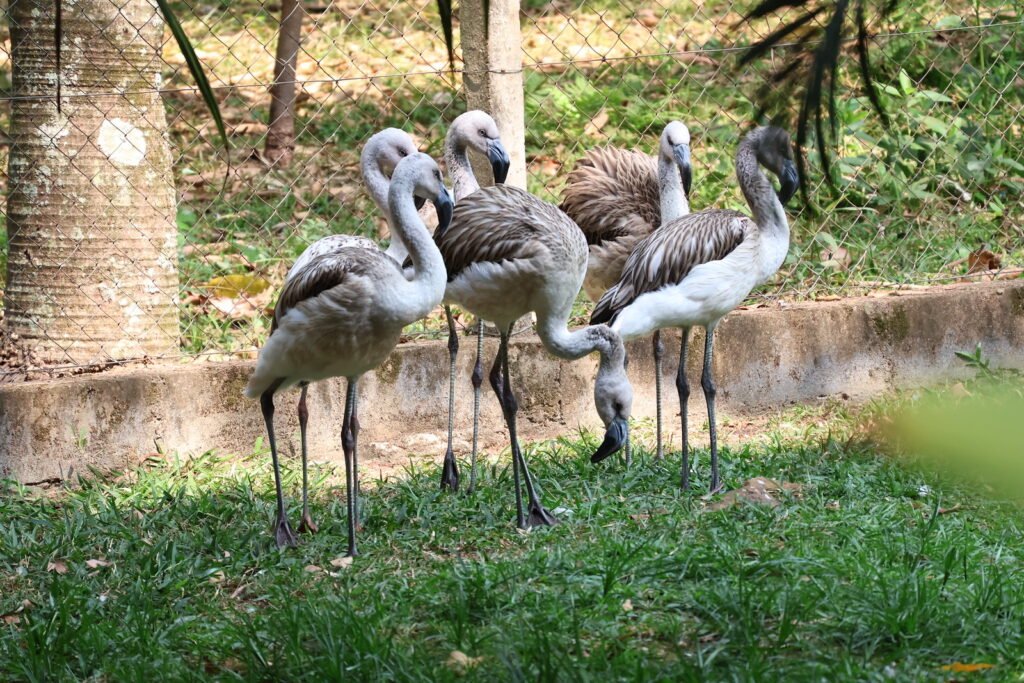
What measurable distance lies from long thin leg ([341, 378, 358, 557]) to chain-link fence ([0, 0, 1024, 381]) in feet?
3.41

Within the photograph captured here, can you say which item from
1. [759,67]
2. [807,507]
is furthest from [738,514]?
[759,67]

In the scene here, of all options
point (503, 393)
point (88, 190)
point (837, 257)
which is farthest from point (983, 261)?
point (88, 190)

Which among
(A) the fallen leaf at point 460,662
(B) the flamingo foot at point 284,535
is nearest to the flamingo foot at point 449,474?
(B) the flamingo foot at point 284,535

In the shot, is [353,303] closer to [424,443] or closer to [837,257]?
[424,443]

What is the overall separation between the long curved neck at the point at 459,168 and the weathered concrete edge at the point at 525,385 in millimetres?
868

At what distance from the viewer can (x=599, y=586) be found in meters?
3.63

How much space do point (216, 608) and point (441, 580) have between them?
0.72 metres

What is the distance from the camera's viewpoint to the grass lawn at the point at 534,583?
125 inches

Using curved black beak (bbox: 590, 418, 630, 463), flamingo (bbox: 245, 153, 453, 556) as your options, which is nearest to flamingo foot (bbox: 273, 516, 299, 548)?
flamingo (bbox: 245, 153, 453, 556)

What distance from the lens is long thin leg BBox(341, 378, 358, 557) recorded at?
4.32 metres

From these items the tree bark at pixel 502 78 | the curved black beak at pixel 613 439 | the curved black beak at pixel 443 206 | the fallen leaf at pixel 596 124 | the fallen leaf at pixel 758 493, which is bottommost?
the fallen leaf at pixel 758 493

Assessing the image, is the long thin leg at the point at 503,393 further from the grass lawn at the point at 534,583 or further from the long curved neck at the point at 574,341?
the long curved neck at the point at 574,341

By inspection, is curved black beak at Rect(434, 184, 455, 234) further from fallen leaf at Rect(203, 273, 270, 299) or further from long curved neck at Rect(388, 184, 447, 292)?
fallen leaf at Rect(203, 273, 270, 299)

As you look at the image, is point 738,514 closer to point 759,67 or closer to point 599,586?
point 599,586
